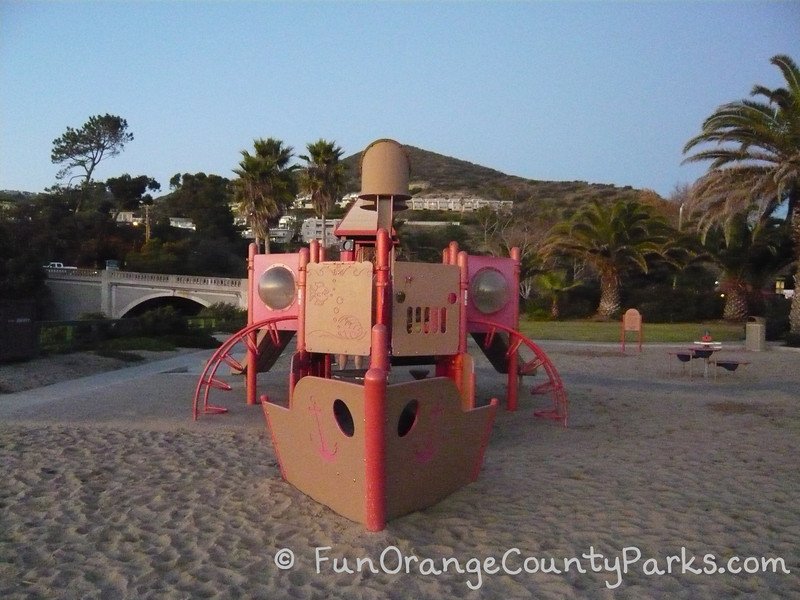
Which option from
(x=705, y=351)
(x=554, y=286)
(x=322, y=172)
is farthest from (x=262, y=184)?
(x=705, y=351)

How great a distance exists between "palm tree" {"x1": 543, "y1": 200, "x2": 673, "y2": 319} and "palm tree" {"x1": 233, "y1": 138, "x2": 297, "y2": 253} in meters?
17.4

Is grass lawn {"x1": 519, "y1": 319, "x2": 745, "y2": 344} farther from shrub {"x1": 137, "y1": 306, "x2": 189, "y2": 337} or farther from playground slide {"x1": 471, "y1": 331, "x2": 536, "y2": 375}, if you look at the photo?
playground slide {"x1": 471, "y1": 331, "x2": 536, "y2": 375}

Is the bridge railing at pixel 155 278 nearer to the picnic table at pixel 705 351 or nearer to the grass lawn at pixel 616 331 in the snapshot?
the grass lawn at pixel 616 331

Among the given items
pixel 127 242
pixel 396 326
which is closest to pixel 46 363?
pixel 396 326

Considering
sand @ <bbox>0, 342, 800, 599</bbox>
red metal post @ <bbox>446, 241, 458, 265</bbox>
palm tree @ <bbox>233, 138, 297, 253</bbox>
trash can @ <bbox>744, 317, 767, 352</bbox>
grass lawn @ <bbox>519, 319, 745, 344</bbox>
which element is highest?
palm tree @ <bbox>233, 138, 297, 253</bbox>

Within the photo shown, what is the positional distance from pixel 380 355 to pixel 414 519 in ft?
5.14

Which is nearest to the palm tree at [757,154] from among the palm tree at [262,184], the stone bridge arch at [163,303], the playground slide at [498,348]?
the playground slide at [498,348]

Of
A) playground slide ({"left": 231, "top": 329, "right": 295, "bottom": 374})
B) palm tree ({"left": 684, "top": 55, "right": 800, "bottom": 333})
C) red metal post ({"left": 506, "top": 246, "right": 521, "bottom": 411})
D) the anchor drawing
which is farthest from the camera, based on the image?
palm tree ({"left": 684, "top": 55, "right": 800, "bottom": 333})

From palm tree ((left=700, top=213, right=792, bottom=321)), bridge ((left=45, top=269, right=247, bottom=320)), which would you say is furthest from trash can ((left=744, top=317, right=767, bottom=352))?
bridge ((left=45, top=269, right=247, bottom=320))

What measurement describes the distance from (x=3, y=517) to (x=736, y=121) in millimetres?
24949

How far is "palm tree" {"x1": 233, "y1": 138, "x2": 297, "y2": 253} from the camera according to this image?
4644 cm

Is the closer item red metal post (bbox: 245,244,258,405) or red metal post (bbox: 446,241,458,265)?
red metal post (bbox: 446,241,458,265)

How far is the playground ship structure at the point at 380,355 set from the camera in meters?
6.06

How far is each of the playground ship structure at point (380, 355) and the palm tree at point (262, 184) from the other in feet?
110
